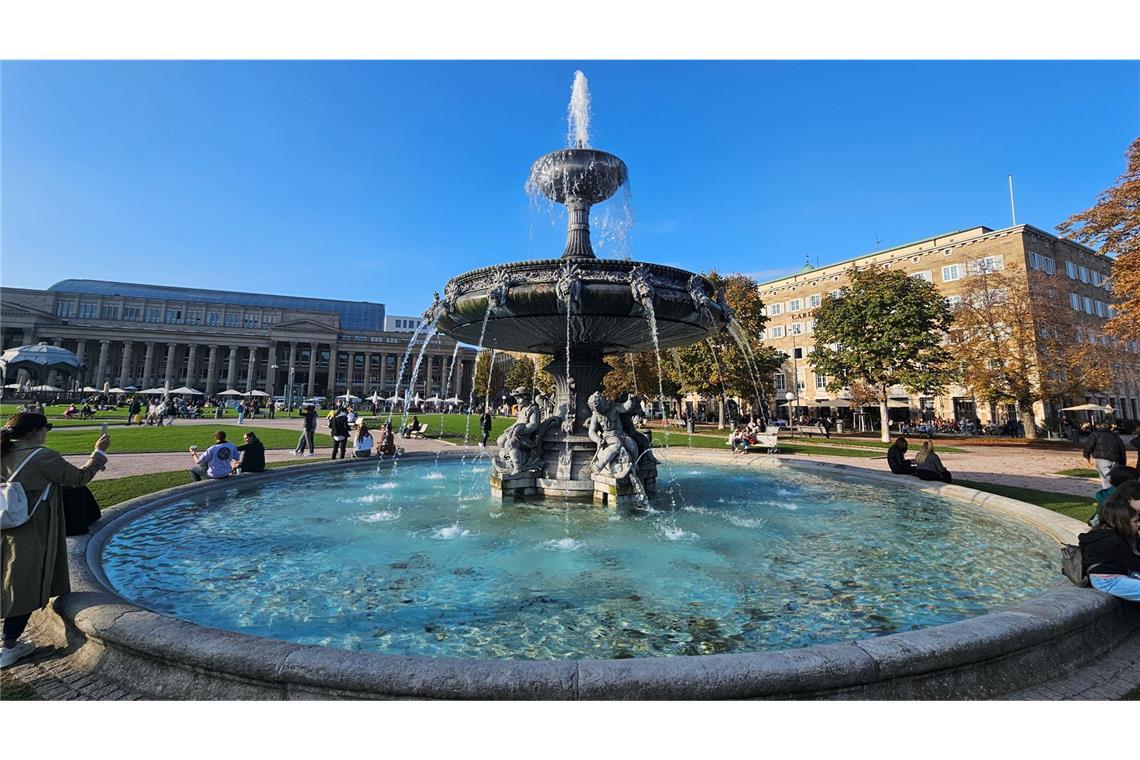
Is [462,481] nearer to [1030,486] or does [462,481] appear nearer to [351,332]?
[1030,486]

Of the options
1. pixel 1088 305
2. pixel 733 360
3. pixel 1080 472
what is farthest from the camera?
pixel 1088 305

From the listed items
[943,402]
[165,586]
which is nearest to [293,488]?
[165,586]

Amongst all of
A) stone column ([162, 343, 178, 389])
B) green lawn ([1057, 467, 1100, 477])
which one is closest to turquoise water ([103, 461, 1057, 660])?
green lawn ([1057, 467, 1100, 477])

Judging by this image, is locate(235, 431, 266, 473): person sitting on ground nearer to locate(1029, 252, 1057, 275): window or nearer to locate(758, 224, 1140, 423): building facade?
locate(758, 224, 1140, 423): building facade

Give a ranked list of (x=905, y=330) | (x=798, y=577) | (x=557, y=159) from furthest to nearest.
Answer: (x=905, y=330), (x=557, y=159), (x=798, y=577)

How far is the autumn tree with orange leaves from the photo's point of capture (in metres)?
18.3

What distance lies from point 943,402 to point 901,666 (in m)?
52.6

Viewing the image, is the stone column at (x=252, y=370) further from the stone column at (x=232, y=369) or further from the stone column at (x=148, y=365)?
the stone column at (x=148, y=365)

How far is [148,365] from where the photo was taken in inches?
3728

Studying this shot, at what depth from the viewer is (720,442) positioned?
27.6 meters

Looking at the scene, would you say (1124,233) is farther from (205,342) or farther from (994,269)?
(205,342)

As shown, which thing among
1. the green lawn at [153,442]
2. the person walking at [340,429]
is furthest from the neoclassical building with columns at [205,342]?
the person walking at [340,429]

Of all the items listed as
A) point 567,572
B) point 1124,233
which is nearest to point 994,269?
point 1124,233

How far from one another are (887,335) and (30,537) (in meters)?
36.7
